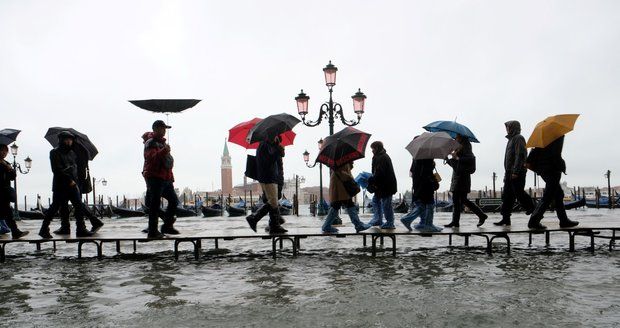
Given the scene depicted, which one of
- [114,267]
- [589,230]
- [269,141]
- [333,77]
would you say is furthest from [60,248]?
[589,230]

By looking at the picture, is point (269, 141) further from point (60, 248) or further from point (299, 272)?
point (60, 248)

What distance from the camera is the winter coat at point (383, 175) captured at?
873 centimetres

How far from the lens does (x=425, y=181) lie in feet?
29.2

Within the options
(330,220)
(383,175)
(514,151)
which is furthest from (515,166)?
(330,220)

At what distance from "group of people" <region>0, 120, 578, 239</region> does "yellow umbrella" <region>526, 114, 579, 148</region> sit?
166 mm

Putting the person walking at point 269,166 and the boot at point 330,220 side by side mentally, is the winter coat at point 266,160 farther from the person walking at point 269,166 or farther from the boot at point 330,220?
the boot at point 330,220

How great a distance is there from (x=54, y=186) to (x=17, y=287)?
98.4 inches

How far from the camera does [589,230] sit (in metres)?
8.64

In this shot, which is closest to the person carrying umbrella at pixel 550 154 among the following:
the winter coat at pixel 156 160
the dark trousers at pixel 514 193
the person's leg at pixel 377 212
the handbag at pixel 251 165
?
the dark trousers at pixel 514 193

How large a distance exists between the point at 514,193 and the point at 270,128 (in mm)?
Answer: 4267

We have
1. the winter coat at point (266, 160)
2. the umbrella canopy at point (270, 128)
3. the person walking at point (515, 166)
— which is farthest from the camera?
the person walking at point (515, 166)

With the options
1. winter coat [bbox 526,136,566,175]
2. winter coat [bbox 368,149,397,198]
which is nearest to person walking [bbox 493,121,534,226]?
winter coat [bbox 526,136,566,175]

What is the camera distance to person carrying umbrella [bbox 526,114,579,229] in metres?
8.26

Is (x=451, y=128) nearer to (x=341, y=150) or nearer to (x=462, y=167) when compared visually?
(x=462, y=167)
